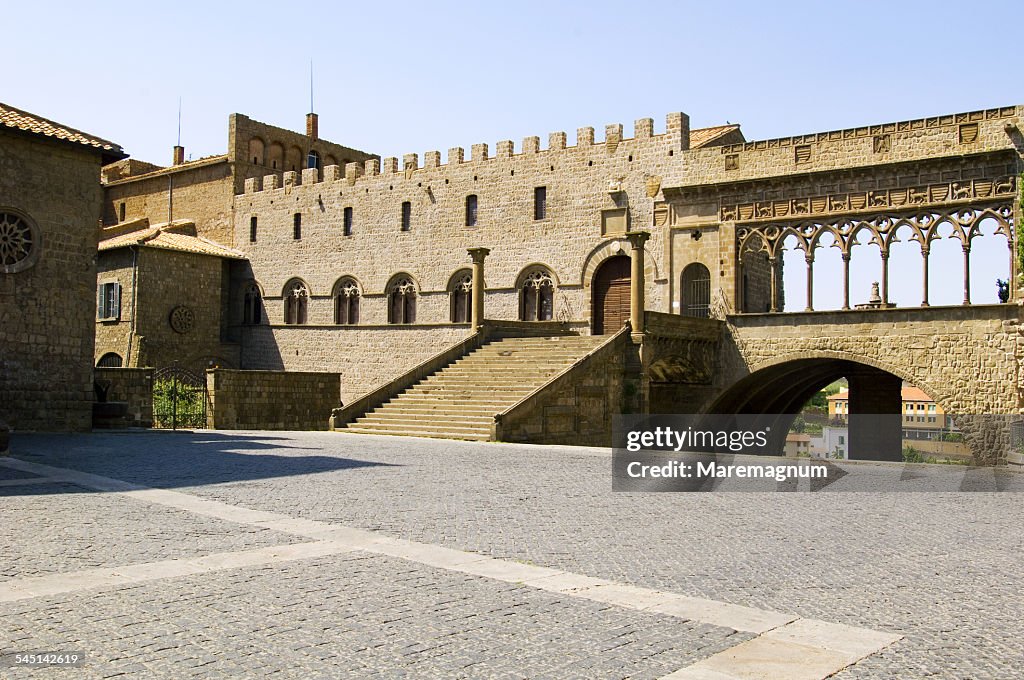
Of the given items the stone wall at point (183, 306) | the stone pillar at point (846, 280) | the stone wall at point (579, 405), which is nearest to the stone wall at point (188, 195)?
the stone wall at point (183, 306)

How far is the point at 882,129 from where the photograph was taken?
25.1 m

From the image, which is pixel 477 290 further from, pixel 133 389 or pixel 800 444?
pixel 800 444

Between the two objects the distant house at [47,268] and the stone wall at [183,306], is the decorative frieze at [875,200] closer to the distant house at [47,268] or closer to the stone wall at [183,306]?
the distant house at [47,268]

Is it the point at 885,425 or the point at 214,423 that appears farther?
the point at 885,425

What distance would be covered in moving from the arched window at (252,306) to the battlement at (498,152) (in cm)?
426

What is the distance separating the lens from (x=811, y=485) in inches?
472

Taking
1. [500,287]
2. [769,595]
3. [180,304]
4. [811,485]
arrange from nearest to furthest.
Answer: [769,595]
[811,485]
[500,287]
[180,304]

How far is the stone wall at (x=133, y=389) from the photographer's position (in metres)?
21.3

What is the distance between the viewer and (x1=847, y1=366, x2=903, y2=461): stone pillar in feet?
107

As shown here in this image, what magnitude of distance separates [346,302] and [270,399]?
38.2 ft

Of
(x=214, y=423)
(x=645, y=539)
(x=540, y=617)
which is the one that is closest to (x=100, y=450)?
(x=214, y=423)

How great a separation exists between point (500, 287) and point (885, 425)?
1659 centimetres

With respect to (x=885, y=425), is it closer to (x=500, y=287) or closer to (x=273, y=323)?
(x=500, y=287)

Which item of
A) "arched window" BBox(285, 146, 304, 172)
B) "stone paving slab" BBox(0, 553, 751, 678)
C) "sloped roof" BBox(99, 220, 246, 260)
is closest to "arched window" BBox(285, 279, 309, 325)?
"sloped roof" BBox(99, 220, 246, 260)
